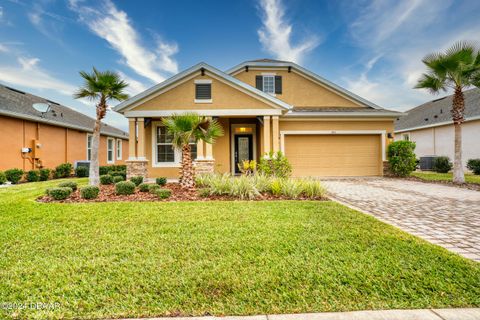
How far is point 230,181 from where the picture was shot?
7.27 m

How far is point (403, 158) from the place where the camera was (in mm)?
11961

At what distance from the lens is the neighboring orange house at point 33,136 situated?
437 inches

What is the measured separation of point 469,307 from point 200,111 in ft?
34.7

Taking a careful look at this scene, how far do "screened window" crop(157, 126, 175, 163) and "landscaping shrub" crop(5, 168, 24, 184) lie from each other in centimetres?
626

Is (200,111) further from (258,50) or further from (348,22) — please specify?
(348,22)

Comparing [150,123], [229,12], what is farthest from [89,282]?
[229,12]

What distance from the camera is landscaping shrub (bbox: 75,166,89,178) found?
1434cm

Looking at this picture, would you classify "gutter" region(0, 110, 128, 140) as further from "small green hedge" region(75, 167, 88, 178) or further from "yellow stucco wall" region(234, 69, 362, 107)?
"yellow stucco wall" region(234, 69, 362, 107)

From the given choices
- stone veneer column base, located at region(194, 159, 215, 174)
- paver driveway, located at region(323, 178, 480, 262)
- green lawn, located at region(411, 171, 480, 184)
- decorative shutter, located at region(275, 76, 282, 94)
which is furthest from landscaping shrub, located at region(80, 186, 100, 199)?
green lawn, located at region(411, 171, 480, 184)

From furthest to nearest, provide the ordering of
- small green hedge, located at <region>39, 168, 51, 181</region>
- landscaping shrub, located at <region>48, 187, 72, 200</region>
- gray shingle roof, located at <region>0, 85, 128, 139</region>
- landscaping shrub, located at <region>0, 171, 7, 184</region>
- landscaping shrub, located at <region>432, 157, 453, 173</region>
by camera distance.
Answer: landscaping shrub, located at <region>432, 157, 453, 173</region>
small green hedge, located at <region>39, 168, 51, 181</region>
gray shingle roof, located at <region>0, 85, 128, 139</region>
landscaping shrub, located at <region>0, 171, 7, 184</region>
landscaping shrub, located at <region>48, 187, 72, 200</region>

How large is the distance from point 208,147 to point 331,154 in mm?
6952

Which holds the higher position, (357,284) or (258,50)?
(258,50)

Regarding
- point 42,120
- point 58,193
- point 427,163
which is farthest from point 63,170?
point 427,163

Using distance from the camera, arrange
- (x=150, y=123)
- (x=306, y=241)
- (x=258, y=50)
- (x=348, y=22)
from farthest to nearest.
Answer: (x=258, y=50)
(x=348, y=22)
(x=150, y=123)
(x=306, y=241)
